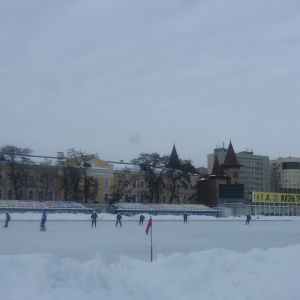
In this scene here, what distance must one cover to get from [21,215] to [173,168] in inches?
1409

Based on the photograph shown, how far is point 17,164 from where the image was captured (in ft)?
237

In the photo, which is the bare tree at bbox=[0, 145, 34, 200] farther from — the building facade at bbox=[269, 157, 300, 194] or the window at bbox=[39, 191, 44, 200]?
the building facade at bbox=[269, 157, 300, 194]

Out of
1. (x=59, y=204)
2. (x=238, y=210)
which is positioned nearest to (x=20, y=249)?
(x=59, y=204)

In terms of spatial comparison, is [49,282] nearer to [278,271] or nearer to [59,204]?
[278,271]

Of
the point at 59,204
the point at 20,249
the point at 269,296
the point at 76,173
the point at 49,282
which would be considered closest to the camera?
the point at 49,282

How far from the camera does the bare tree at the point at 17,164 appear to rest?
71188 mm

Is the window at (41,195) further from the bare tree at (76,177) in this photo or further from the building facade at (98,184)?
the bare tree at (76,177)

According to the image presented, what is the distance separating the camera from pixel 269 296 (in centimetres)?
794

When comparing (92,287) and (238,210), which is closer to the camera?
(92,287)

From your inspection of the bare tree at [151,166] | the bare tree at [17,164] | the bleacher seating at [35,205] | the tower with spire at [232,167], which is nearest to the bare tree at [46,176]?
Result: the bare tree at [17,164]

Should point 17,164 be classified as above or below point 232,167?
below

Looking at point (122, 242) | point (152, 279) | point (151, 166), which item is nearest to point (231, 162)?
point (151, 166)

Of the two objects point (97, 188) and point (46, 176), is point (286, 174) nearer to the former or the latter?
point (97, 188)

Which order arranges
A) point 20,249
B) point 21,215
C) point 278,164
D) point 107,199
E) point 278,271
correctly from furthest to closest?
point 278,164 < point 107,199 < point 21,215 < point 20,249 < point 278,271
